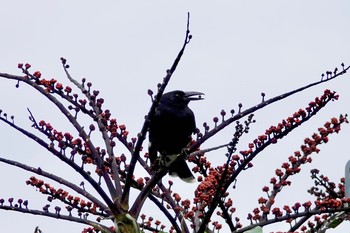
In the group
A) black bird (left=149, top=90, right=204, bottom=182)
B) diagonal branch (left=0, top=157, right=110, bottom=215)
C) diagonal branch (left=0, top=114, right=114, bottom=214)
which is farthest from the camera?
black bird (left=149, top=90, right=204, bottom=182)

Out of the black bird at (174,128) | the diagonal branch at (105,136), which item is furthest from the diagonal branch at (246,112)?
the black bird at (174,128)

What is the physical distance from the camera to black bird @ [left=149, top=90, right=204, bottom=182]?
639 centimetres

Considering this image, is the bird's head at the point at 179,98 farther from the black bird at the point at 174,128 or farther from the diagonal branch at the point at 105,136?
the diagonal branch at the point at 105,136

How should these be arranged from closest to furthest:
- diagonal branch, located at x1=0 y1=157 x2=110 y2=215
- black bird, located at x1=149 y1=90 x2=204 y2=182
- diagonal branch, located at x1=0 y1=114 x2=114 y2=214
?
diagonal branch, located at x1=0 y1=114 x2=114 y2=214
diagonal branch, located at x1=0 y1=157 x2=110 y2=215
black bird, located at x1=149 y1=90 x2=204 y2=182

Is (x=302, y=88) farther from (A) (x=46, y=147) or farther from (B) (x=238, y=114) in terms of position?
(A) (x=46, y=147)

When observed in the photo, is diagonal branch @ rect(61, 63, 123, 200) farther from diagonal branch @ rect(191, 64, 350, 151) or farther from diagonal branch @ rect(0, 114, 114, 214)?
diagonal branch @ rect(191, 64, 350, 151)

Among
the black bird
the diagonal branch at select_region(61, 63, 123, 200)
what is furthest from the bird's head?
the diagonal branch at select_region(61, 63, 123, 200)

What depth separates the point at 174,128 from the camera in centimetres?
648

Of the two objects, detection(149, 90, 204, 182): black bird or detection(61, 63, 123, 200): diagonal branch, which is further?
detection(149, 90, 204, 182): black bird

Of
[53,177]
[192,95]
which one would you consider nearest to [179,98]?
[192,95]

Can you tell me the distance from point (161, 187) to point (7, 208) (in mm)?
1261

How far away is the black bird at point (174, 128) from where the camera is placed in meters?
6.39

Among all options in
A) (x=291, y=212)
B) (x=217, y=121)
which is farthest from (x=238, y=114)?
(x=291, y=212)

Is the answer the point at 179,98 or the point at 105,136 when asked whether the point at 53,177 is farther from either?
the point at 179,98
